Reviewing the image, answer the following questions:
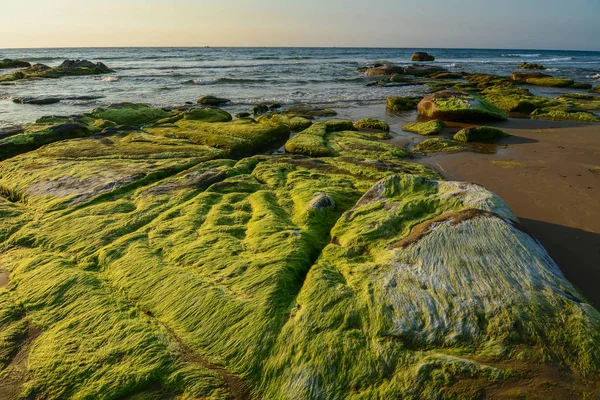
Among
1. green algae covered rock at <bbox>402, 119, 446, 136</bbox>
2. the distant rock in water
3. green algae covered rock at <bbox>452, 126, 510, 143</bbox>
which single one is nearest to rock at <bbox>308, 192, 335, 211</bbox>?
green algae covered rock at <bbox>452, 126, 510, 143</bbox>

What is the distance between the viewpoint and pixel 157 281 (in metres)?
3.94

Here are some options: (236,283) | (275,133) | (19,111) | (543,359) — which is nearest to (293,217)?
(236,283)

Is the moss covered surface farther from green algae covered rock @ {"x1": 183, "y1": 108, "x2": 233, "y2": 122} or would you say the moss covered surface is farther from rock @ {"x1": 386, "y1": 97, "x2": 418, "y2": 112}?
rock @ {"x1": 386, "y1": 97, "x2": 418, "y2": 112}

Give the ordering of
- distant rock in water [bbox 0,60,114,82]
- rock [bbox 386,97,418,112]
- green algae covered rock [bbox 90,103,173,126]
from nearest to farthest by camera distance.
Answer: green algae covered rock [bbox 90,103,173,126], rock [bbox 386,97,418,112], distant rock in water [bbox 0,60,114,82]

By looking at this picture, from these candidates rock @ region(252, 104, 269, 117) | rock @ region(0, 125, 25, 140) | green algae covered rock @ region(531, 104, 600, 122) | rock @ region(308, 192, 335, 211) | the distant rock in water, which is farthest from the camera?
the distant rock in water

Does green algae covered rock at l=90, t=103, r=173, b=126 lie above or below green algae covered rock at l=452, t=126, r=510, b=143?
above

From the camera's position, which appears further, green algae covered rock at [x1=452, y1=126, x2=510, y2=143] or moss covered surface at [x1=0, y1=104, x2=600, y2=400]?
green algae covered rock at [x1=452, y1=126, x2=510, y2=143]

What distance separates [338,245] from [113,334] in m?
2.57

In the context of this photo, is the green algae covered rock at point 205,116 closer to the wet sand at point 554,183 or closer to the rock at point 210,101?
the rock at point 210,101

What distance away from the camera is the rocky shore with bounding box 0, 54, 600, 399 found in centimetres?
282

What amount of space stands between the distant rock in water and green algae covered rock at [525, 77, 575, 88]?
133 ft

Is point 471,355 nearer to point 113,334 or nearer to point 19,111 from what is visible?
point 113,334

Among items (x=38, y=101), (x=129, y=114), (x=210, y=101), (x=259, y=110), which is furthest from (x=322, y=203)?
(x=38, y=101)

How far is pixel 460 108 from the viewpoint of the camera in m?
13.3
